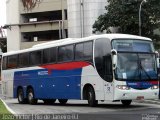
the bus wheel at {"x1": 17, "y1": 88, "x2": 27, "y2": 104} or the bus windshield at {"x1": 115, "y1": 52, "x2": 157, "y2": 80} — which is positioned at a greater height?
the bus windshield at {"x1": 115, "y1": 52, "x2": 157, "y2": 80}

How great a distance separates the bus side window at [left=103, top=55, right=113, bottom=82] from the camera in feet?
71.5

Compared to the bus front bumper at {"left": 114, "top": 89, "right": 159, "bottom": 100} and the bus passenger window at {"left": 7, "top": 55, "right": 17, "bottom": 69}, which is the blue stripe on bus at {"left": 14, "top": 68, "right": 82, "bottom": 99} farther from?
the bus front bumper at {"left": 114, "top": 89, "right": 159, "bottom": 100}

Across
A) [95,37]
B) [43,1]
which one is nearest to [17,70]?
[95,37]

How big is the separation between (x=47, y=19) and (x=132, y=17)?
2878 centimetres

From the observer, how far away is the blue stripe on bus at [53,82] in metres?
24.7

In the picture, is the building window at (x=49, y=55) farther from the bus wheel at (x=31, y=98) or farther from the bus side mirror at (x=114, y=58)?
the bus side mirror at (x=114, y=58)

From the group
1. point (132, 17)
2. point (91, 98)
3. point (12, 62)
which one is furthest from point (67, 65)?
point (132, 17)

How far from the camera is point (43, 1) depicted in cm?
7694

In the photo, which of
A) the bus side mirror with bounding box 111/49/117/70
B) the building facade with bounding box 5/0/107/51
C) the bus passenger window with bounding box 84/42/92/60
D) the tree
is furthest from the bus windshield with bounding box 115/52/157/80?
the building facade with bounding box 5/0/107/51

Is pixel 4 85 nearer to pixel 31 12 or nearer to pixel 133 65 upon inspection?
pixel 133 65

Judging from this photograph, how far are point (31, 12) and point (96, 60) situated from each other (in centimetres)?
5646

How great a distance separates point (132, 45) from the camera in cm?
2245

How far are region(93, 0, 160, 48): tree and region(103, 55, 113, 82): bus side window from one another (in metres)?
32.6

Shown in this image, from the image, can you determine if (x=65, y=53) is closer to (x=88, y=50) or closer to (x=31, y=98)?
(x=88, y=50)
